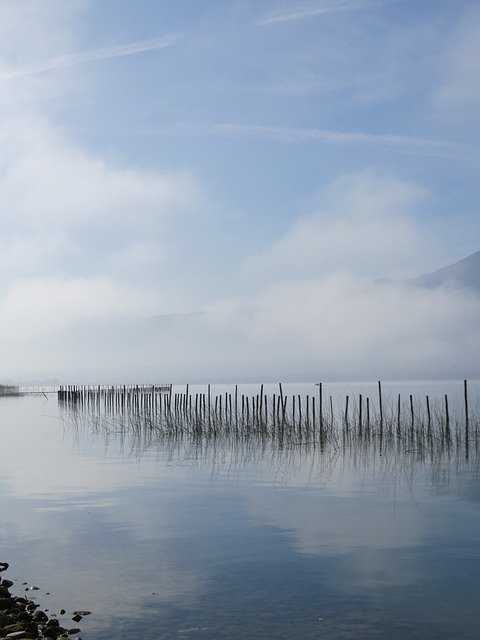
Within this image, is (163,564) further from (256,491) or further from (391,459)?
(391,459)

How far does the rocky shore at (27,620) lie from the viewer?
7652 mm

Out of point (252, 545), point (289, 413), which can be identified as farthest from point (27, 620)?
point (289, 413)

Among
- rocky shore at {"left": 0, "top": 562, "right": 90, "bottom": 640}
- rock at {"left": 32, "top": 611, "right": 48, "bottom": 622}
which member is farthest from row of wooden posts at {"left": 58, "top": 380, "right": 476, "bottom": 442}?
rock at {"left": 32, "top": 611, "right": 48, "bottom": 622}

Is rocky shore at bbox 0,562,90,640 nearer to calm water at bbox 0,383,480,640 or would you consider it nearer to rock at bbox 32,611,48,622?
rock at bbox 32,611,48,622

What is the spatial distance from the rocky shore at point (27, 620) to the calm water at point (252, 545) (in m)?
0.28

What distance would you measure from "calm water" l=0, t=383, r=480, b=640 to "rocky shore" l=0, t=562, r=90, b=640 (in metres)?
0.28

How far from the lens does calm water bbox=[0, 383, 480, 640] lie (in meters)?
8.76

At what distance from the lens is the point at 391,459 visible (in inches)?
949

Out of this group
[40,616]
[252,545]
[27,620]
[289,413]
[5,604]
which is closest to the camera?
[27,620]

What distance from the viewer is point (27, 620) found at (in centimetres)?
822

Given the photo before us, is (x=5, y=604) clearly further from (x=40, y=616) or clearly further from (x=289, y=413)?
(x=289, y=413)

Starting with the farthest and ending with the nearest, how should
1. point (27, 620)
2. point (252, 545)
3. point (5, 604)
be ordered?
point (252, 545), point (5, 604), point (27, 620)

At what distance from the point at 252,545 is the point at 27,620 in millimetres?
4779

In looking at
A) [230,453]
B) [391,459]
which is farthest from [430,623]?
[230,453]
